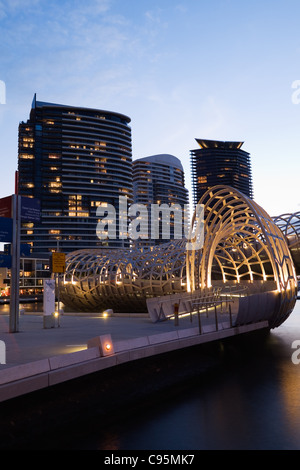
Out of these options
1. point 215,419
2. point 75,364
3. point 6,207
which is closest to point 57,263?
point 6,207

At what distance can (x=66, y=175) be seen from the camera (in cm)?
13812

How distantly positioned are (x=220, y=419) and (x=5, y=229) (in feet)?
40.7

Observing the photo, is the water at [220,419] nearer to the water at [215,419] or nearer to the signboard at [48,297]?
the water at [215,419]

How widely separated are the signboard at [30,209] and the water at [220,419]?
1073 cm

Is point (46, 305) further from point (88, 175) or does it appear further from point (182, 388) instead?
point (88, 175)

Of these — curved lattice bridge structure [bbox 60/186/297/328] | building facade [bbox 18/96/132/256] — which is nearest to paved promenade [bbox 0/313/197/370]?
curved lattice bridge structure [bbox 60/186/297/328]

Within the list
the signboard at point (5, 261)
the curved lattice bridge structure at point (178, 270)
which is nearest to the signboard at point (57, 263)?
the signboard at point (5, 261)

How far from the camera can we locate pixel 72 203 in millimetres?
137750

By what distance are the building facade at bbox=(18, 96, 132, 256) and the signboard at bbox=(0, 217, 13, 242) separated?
379 feet

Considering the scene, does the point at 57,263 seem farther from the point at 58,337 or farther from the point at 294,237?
the point at 294,237

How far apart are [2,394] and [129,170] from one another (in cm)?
14454

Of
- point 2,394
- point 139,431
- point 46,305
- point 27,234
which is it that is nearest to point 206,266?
point 46,305

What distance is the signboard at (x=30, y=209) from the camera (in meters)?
20.6
